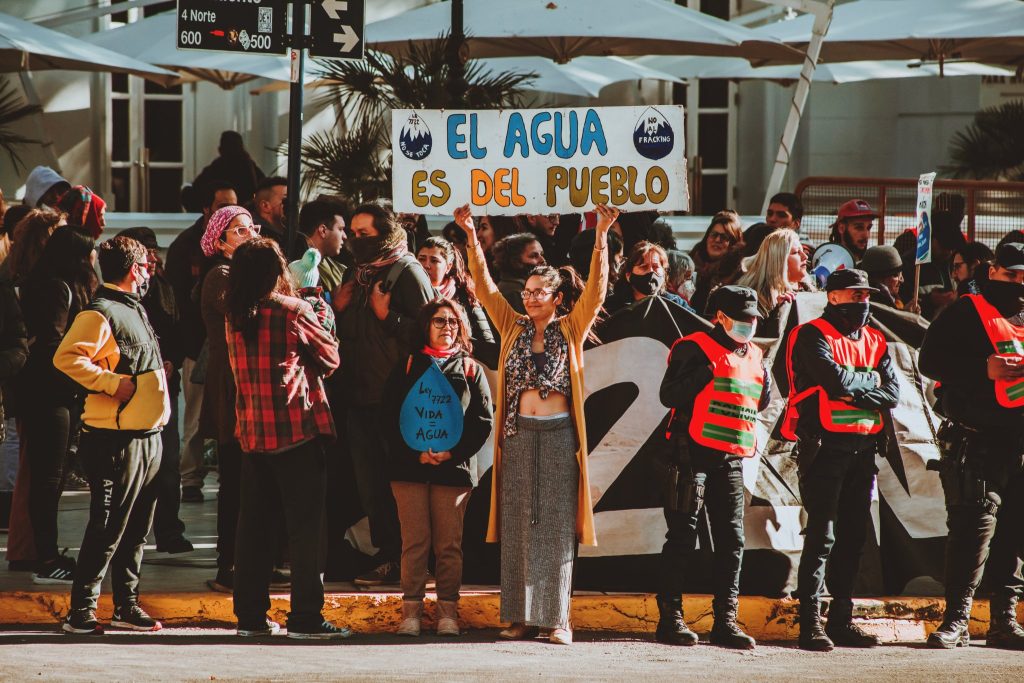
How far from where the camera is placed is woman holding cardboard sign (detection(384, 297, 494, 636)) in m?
7.60

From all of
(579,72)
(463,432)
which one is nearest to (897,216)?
(579,72)

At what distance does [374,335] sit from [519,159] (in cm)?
143

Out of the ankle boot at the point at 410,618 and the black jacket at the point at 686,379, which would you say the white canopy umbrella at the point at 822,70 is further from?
the ankle boot at the point at 410,618

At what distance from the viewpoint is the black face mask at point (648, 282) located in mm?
8328

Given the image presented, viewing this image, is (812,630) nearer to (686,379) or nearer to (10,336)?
(686,379)

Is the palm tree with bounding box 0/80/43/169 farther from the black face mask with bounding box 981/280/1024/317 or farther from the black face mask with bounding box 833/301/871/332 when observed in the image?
the black face mask with bounding box 981/280/1024/317

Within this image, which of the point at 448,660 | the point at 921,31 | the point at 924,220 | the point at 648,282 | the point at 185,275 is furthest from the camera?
the point at 921,31

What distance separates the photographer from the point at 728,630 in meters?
7.52

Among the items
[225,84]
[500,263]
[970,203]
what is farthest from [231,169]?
[970,203]

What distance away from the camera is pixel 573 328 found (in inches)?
302

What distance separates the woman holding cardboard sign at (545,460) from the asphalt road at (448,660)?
236mm

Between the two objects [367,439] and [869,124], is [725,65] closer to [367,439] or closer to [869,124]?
[869,124]

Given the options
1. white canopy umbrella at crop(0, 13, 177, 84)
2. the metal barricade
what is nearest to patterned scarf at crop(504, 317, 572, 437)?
the metal barricade

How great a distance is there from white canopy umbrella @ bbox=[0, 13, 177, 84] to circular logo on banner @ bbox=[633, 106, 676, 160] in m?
5.80
